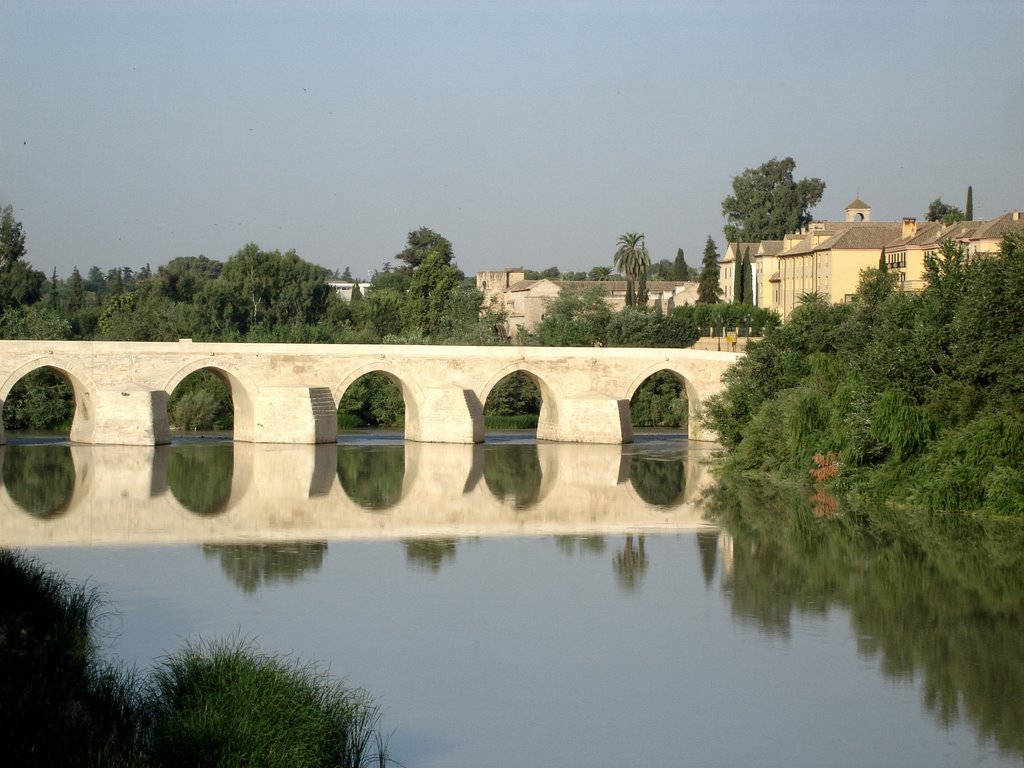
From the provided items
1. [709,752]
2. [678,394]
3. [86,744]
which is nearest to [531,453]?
[678,394]

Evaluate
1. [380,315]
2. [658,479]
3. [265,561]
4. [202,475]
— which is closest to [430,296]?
[380,315]

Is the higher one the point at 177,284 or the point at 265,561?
the point at 177,284

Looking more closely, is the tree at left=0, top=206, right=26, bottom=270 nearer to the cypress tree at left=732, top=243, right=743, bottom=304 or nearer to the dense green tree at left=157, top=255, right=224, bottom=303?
the dense green tree at left=157, top=255, right=224, bottom=303

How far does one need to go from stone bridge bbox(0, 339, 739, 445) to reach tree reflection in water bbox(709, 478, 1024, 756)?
12.4 meters

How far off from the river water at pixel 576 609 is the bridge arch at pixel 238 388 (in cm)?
765

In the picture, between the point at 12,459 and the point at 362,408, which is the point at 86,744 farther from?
the point at 362,408

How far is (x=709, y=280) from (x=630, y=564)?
41.5 metres

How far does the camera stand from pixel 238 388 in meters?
34.3

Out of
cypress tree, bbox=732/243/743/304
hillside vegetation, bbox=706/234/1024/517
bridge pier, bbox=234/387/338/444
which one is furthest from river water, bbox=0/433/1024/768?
cypress tree, bbox=732/243/743/304

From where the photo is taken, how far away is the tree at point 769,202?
63.0 m

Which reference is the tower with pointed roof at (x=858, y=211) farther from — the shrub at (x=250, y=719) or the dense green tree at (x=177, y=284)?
the shrub at (x=250, y=719)

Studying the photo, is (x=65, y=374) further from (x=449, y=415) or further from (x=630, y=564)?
(x=630, y=564)

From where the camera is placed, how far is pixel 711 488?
25.1m

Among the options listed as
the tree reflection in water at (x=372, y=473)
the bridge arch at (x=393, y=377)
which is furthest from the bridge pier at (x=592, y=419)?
the tree reflection in water at (x=372, y=473)
